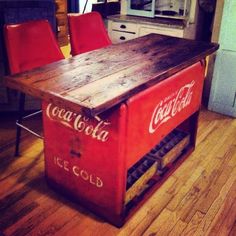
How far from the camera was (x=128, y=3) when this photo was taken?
4.04 metres

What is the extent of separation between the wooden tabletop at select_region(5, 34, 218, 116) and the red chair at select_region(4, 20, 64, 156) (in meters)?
0.44

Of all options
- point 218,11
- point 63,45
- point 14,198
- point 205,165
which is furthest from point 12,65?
point 63,45

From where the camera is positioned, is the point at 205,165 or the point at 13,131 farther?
the point at 13,131

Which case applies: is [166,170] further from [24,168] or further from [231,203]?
[24,168]

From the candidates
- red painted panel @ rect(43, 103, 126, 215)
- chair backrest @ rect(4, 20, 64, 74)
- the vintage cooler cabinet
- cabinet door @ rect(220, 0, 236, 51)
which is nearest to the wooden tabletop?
the vintage cooler cabinet

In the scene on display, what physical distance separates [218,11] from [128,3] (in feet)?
3.84

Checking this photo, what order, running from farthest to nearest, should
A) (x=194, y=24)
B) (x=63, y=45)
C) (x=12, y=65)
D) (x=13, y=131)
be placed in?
1. (x=63, y=45)
2. (x=194, y=24)
3. (x=13, y=131)
4. (x=12, y=65)

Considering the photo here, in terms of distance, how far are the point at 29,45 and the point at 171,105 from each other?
3.73 feet

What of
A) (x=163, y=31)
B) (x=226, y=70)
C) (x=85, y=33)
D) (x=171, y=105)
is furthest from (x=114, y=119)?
(x=163, y=31)

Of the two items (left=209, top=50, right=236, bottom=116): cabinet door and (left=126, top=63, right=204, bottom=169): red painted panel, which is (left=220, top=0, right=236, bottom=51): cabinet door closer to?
(left=209, top=50, right=236, bottom=116): cabinet door

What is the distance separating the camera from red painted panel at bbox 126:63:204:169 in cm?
180

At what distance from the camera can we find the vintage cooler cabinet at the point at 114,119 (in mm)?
1657

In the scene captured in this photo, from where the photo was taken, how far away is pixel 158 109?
6.52 feet

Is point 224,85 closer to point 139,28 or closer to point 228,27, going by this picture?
point 228,27
